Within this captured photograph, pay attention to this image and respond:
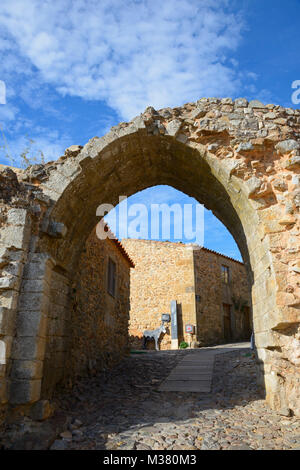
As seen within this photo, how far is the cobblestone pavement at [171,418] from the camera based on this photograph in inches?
124

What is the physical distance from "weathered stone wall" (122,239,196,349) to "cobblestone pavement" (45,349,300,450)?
8.73 meters

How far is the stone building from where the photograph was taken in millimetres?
15164

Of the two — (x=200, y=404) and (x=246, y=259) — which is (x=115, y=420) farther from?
(x=246, y=259)

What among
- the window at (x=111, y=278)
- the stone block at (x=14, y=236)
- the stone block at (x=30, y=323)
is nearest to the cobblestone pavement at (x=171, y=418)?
the stone block at (x=30, y=323)

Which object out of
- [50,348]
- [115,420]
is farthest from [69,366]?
[115,420]

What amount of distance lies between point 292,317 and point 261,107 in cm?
288

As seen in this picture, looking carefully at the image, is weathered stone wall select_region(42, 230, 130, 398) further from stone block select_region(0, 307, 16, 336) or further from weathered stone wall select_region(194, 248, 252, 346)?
weathered stone wall select_region(194, 248, 252, 346)

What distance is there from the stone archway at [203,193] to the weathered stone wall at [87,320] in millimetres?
498

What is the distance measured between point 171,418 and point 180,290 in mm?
11587

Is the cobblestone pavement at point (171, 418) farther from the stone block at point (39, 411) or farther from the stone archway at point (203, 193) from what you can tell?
the stone archway at point (203, 193)

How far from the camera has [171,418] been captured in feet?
13.1

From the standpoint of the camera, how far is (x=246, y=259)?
5465mm

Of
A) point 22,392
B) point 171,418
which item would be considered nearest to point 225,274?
point 171,418

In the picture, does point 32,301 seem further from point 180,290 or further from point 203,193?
point 180,290
